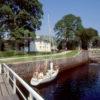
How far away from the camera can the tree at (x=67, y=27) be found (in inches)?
4629

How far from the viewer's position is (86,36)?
11800 centimetres

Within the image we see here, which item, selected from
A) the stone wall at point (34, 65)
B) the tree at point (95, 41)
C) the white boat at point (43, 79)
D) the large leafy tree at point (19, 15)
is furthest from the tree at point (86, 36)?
the white boat at point (43, 79)

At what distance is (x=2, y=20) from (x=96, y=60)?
46.1m

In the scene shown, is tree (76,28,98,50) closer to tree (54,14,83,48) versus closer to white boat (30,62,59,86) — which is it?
tree (54,14,83,48)

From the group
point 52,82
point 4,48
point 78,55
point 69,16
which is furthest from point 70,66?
point 69,16

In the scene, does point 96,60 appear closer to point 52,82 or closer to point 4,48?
point 4,48

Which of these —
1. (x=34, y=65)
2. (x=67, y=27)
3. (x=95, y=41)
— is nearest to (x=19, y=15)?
(x=34, y=65)

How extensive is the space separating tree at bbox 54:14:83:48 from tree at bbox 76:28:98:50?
2.98 meters

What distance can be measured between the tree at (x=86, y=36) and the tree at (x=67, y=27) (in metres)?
2.98

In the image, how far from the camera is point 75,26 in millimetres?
120938

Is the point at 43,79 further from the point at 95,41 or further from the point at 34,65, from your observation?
the point at 95,41

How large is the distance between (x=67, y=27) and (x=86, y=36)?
27.3ft

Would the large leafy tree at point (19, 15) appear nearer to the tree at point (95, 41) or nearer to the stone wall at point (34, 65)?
the stone wall at point (34, 65)

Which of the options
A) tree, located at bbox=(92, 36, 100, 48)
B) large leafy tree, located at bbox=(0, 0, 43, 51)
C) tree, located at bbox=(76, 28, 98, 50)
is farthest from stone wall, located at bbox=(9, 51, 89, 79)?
tree, located at bbox=(92, 36, 100, 48)
